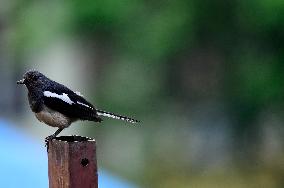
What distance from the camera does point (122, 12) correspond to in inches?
532

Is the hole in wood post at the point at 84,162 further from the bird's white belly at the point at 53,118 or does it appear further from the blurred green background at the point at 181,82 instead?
the blurred green background at the point at 181,82

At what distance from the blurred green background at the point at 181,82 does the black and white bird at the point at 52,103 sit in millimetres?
7181

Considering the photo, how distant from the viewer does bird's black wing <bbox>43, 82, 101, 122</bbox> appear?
5637mm

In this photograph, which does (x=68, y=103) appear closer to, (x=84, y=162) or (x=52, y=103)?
(x=52, y=103)

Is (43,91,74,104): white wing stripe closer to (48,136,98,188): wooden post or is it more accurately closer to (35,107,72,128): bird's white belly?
(35,107,72,128): bird's white belly

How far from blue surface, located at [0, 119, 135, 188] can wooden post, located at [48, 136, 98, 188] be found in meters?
5.17

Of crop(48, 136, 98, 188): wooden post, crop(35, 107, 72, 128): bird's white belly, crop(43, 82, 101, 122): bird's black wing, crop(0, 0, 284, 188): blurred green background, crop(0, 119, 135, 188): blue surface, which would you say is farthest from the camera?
crop(0, 0, 284, 188): blurred green background

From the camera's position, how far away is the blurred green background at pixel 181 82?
1338 cm

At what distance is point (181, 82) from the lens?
51.9 feet

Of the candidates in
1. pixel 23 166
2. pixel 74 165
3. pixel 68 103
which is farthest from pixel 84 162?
pixel 23 166

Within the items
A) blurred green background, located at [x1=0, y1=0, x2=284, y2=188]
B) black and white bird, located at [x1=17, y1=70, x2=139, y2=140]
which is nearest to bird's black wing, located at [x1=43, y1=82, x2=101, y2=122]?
black and white bird, located at [x1=17, y1=70, x2=139, y2=140]

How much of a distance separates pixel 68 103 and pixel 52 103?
13 centimetres

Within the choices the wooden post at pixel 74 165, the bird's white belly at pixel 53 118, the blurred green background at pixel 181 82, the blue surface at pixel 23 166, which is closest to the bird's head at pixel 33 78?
the bird's white belly at pixel 53 118

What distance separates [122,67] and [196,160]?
6.43 ft
